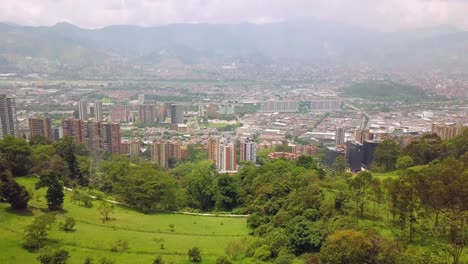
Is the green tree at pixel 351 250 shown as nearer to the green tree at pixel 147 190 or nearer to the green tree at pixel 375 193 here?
the green tree at pixel 375 193

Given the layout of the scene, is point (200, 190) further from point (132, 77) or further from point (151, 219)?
point (132, 77)

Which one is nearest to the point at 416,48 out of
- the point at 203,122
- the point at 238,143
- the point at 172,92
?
the point at 172,92

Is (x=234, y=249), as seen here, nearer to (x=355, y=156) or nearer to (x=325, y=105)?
(x=355, y=156)

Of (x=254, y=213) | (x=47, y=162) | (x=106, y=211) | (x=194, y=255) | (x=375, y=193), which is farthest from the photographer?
(x=47, y=162)

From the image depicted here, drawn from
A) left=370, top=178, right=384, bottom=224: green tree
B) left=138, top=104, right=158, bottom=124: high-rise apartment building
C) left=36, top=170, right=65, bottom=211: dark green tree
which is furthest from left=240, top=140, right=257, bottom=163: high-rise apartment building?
left=138, top=104, right=158, bottom=124: high-rise apartment building

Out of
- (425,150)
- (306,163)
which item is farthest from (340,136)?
(306,163)
